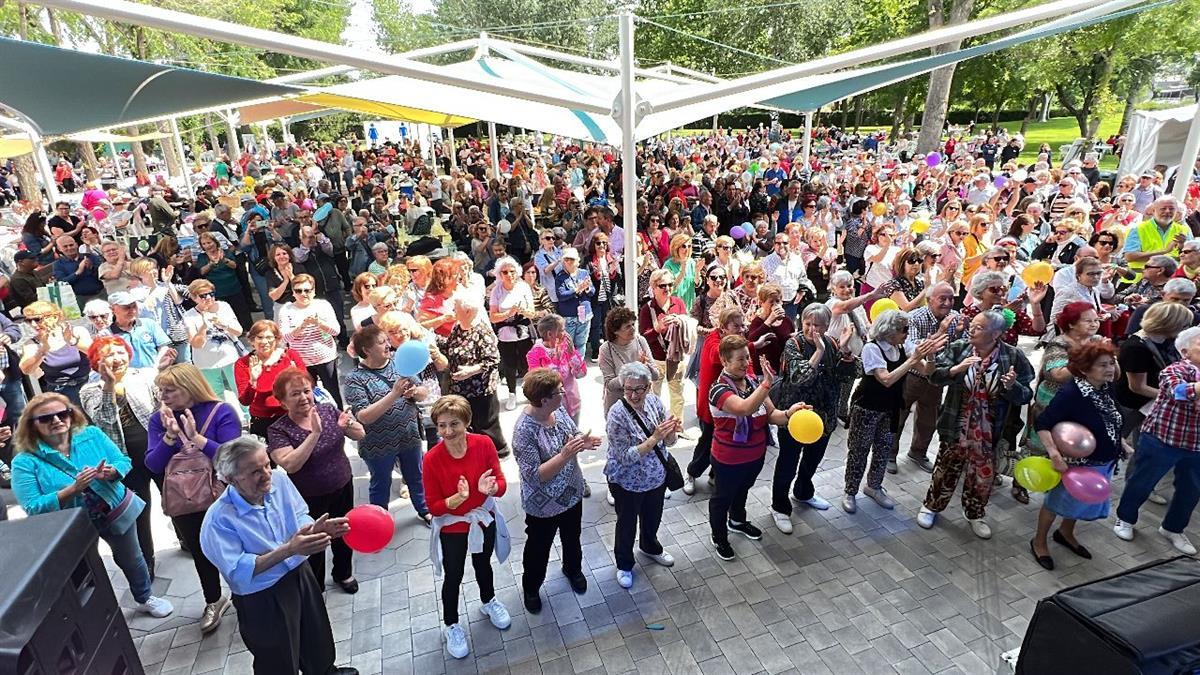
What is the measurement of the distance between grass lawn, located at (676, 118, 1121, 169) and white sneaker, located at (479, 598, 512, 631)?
98.8ft

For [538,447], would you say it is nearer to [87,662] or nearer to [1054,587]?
[87,662]

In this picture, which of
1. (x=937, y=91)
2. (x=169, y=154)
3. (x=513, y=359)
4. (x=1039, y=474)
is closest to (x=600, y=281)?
(x=513, y=359)

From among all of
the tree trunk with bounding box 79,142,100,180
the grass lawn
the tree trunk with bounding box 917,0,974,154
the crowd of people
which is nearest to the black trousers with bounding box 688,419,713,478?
the crowd of people

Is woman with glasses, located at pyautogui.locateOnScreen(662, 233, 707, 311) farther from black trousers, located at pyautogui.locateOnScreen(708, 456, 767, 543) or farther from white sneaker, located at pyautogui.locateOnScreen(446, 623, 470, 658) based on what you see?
white sneaker, located at pyautogui.locateOnScreen(446, 623, 470, 658)

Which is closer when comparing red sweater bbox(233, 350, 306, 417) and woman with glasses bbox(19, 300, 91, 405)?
red sweater bbox(233, 350, 306, 417)

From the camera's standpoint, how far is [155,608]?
12.7ft

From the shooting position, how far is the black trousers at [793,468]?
4461 mm

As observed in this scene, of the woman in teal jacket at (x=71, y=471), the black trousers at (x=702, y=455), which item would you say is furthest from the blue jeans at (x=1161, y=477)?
the woman in teal jacket at (x=71, y=471)

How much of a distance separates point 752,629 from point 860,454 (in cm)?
154

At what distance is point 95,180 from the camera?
69.6 feet

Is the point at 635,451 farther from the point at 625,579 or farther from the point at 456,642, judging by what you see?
the point at 456,642

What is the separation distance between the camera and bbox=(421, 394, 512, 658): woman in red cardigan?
3211 mm

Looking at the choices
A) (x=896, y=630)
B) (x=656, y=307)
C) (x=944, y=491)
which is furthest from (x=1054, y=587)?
(x=656, y=307)

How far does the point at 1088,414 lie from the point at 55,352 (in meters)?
6.77
